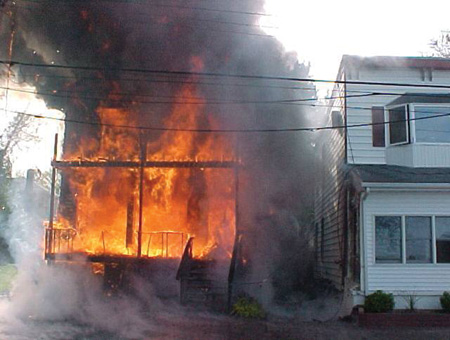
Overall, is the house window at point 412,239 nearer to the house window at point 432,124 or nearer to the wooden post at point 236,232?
the house window at point 432,124

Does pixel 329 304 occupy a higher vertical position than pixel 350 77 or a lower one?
lower

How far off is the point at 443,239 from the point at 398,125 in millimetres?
3233

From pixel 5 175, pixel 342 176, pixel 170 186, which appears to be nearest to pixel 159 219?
pixel 170 186

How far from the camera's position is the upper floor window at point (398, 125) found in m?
14.8

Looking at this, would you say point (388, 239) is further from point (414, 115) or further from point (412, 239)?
point (414, 115)

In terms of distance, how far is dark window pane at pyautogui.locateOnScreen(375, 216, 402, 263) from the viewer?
13930 millimetres

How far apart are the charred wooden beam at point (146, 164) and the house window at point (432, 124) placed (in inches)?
222

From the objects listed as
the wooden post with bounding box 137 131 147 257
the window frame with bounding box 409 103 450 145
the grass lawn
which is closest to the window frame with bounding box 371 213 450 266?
the window frame with bounding box 409 103 450 145

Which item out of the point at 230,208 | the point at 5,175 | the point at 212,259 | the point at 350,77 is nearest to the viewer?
the point at 350,77

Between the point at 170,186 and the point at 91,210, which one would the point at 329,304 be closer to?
the point at 170,186

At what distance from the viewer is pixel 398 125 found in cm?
1503

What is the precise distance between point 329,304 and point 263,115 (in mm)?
6862

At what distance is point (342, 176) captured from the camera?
16.0m

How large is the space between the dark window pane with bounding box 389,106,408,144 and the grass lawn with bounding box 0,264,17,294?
15.1 metres
